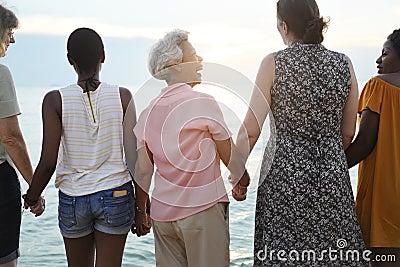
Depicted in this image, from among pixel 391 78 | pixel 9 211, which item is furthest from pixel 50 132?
pixel 391 78

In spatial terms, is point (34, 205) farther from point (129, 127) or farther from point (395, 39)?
point (395, 39)

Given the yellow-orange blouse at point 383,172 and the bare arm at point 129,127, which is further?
the yellow-orange blouse at point 383,172

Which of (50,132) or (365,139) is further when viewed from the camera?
(365,139)

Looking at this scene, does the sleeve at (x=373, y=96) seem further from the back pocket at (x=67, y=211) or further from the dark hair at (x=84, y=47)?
the back pocket at (x=67, y=211)

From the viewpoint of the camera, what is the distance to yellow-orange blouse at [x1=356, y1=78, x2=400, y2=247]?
2965mm

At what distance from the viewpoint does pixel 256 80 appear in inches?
112

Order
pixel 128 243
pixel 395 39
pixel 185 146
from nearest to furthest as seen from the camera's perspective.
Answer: pixel 185 146 → pixel 395 39 → pixel 128 243

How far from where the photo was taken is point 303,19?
278 cm

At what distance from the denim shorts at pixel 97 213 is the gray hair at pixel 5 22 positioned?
77 centimetres

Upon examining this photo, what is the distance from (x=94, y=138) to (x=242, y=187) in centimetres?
70

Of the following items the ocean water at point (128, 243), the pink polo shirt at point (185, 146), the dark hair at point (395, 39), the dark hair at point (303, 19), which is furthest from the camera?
the ocean water at point (128, 243)

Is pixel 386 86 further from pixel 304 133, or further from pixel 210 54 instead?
pixel 210 54

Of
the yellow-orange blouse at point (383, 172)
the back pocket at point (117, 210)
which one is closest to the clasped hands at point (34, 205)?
the back pocket at point (117, 210)

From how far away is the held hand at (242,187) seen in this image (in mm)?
2809
